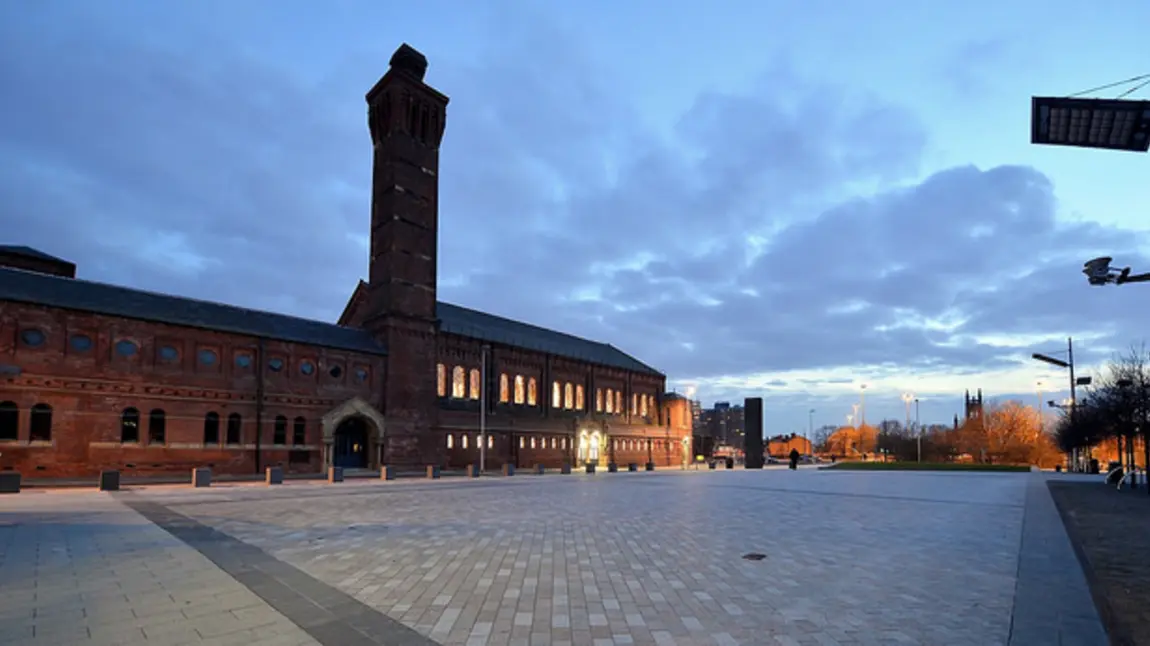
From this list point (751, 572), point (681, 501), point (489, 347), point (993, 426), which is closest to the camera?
point (751, 572)

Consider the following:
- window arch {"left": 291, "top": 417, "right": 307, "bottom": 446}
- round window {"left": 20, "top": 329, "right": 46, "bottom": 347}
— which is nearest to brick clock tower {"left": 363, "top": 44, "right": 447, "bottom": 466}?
window arch {"left": 291, "top": 417, "right": 307, "bottom": 446}

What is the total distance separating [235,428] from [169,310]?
8.40 metres

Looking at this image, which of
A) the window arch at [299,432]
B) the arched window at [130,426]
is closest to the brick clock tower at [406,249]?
the window arch at [299,432]

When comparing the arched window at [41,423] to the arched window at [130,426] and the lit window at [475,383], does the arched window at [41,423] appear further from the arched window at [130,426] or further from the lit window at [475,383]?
the lit window at [475,383]

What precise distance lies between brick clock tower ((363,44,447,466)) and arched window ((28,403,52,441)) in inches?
802

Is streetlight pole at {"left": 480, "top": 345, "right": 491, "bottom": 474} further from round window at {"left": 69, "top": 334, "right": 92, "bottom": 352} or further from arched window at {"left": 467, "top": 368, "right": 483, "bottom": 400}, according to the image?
round window at {"left": 69, "top": 334, "right": 92, "bottom": 352}

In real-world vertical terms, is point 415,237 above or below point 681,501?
above

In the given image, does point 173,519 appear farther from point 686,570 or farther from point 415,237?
point 415,237

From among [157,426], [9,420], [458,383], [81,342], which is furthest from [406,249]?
[9,420]

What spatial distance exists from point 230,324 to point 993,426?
335ft

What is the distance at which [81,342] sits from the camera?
34.2m

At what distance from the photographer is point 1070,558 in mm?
11117

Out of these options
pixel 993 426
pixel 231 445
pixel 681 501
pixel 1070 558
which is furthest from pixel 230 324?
pixel 993 426

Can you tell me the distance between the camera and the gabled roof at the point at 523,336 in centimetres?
5984
